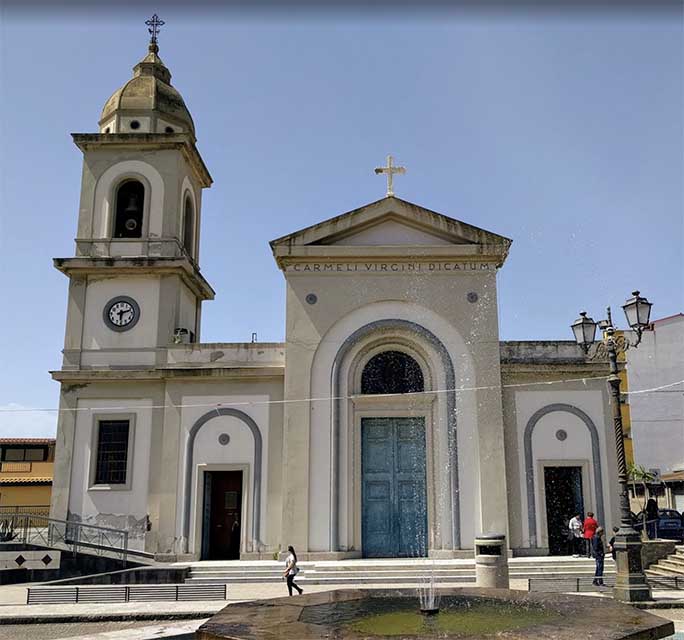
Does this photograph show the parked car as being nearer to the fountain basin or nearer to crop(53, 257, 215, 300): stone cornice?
crop(53, 257, 215, 300): stone cornice

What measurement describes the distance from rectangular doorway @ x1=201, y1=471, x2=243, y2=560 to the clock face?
492 cm

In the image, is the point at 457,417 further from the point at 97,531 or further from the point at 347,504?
the point at 97,531

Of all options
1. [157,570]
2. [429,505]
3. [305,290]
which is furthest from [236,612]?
[305,290]

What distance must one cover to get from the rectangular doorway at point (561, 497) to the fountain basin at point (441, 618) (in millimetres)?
10893

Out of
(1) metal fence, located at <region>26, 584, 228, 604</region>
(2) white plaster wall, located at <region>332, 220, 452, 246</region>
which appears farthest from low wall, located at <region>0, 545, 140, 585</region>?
(2) white plaster wall, located at <region>332, 220, 452, 246</region>

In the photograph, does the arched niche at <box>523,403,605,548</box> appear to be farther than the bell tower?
No

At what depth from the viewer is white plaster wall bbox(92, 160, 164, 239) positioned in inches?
853

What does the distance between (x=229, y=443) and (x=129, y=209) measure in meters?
7.99

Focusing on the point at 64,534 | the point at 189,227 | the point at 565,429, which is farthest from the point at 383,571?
the point at 189,227

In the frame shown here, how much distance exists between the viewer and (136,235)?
72.2ft

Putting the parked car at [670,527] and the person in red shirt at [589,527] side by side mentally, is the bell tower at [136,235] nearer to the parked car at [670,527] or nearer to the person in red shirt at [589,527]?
the person in red shirt at [589,527]

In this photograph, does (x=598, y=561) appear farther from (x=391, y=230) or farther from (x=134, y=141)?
(x=134, y=141)

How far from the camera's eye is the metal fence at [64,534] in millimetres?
18703

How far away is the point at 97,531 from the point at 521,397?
11.8 meters
